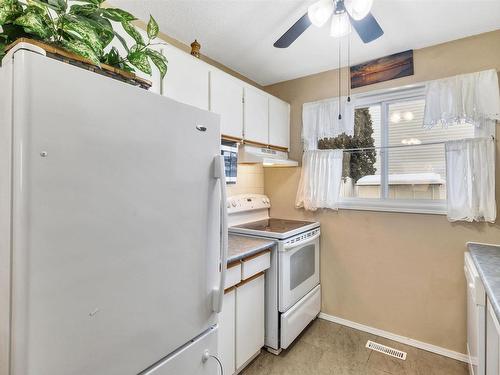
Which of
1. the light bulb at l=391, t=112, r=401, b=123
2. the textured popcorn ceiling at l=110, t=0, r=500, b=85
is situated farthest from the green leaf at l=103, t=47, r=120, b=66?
the light bulb at l=391, t=112, r=401, b=123

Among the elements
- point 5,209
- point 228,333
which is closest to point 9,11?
point 5,209

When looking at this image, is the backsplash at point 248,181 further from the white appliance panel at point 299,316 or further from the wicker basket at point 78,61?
the wicker basket at point 78,61

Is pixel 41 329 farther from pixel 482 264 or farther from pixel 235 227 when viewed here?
pixel 482 264

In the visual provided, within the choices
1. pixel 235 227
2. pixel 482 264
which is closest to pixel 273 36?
pixel 235 227

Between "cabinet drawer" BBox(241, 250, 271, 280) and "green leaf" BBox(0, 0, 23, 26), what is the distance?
158cm

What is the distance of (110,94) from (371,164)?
2.39 m

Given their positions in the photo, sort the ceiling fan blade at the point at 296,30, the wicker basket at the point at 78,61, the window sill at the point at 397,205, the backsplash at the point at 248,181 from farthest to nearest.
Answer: the backsplash at the point at 248,181, the window sill at the point at 397,205, the ceiling fan blade at the point at 296,30, the wicker basket at the point at 78,61

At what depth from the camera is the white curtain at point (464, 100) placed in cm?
195

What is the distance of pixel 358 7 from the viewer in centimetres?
139

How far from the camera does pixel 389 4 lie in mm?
1720

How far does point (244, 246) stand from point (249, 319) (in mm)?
535

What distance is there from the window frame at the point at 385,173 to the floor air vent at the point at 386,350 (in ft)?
3.81

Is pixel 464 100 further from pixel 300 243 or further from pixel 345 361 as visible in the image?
pixel 345 361

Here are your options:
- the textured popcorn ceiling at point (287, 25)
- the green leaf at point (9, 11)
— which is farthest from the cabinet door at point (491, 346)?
the green leaf at point (9, 11)
